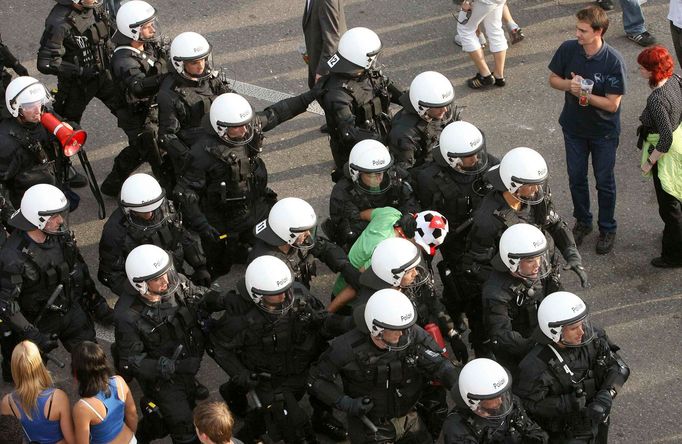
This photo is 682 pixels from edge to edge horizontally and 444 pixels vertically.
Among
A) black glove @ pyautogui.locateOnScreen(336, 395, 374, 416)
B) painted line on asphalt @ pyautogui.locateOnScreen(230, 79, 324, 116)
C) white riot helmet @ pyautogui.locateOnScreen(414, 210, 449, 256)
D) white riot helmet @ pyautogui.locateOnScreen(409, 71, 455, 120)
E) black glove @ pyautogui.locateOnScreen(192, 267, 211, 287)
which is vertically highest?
white riot helmet @ pyautogui.locateOnScreen(409, 71, 455, 120)

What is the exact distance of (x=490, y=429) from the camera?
821 centimetres

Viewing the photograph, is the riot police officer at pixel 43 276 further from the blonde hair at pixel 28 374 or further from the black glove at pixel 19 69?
the black glove at pixel 19 69

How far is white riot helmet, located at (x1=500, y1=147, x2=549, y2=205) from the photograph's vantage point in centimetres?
964

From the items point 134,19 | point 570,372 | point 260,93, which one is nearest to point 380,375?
point 570,372

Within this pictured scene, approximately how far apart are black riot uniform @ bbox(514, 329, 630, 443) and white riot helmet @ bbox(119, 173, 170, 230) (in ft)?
10.9

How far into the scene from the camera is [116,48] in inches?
481

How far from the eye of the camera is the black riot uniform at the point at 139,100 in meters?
12.0

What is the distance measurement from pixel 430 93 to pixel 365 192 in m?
1.16

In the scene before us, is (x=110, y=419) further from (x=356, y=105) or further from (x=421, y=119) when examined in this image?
(x=356, y=105)

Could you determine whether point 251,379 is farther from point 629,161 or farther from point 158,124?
point 629,161

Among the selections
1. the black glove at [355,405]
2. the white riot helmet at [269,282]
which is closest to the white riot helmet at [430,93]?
the white riot helmet at [269,282]

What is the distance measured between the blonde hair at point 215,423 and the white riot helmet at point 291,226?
86.6 inches

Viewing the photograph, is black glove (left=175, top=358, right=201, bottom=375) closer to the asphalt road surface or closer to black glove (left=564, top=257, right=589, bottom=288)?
the asphalt road surface

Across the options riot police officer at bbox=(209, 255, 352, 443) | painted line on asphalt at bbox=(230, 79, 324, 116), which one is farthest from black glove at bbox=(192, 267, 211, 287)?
painted line on asphalt at bbox=(230, 79, 324, 116)
